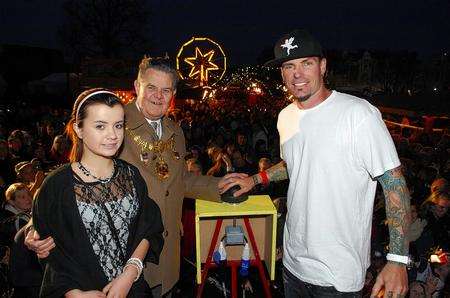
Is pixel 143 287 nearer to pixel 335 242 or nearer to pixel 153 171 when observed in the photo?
pixel 153 171

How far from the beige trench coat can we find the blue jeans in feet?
3.55

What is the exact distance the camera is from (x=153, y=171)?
11.1 feet

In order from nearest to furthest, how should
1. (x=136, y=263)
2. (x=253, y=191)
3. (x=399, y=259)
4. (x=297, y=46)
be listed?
1. (x=399, y=259)
2. (x=136, y=263)
3. (x=297, y=46)
4. (x=253, y=191)

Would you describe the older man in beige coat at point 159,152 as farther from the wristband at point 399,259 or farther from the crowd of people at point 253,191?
the wristband at point 399,259

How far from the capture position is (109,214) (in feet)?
8.12

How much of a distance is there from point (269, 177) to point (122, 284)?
163cm

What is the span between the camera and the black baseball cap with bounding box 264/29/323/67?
2.71 m

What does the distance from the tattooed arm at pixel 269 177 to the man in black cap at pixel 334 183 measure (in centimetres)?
60

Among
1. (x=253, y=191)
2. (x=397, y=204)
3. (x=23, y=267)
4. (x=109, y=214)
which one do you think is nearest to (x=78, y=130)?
(x=109, y=214)

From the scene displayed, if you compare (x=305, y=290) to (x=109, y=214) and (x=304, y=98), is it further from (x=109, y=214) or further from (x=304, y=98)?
(x=109, y=214)

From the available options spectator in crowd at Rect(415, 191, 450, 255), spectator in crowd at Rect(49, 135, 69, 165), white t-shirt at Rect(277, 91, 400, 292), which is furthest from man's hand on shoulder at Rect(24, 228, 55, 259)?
spectator in crowd at Rect(49, 135, 69, 165)

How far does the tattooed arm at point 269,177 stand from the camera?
138 inches

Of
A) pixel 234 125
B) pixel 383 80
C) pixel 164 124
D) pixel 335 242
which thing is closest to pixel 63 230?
pixel 164 124

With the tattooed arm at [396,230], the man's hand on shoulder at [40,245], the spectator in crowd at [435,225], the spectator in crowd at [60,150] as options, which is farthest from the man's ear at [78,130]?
the spectator in crowd at [60,150]
